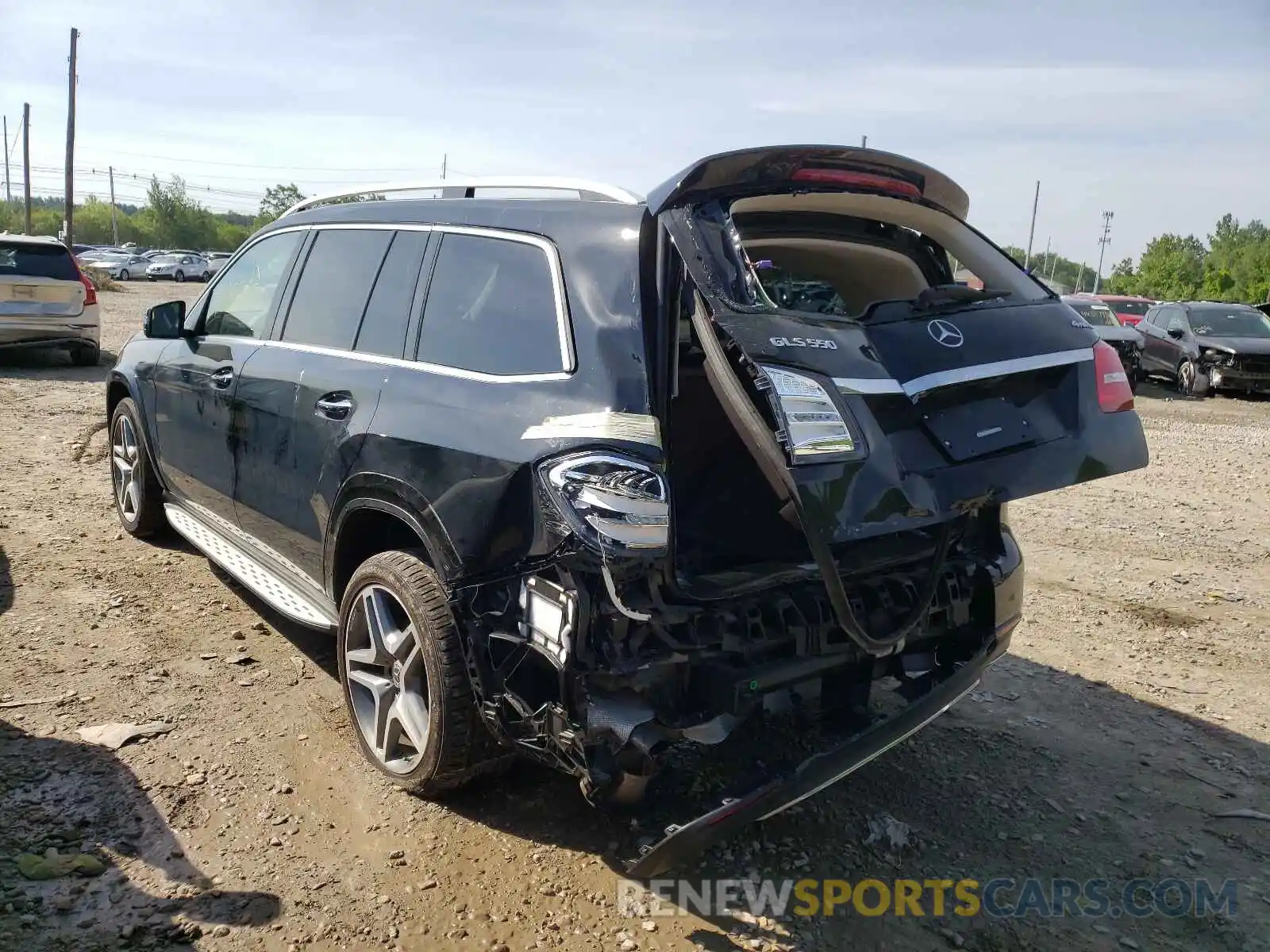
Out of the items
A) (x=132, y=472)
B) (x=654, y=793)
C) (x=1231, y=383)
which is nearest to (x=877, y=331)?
(x=654, y=793)

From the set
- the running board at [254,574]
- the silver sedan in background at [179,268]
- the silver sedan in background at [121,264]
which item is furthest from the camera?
the silver sedan in background at [121,264]

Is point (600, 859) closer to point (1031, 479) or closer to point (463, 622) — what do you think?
point (463, 622)

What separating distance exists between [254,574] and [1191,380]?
16.8m

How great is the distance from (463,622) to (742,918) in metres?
1.14

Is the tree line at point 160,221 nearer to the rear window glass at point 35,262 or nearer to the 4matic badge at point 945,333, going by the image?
the rear window glass at point 35,262

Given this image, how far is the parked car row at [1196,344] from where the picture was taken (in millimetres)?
16047

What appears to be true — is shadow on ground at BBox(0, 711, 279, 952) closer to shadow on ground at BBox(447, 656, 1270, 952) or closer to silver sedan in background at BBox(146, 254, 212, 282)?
shadow on ground at BBox(447, 656, 1270, 952)

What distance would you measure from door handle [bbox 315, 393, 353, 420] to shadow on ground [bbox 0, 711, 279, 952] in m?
1.36

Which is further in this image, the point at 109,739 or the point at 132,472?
the point at 132,472

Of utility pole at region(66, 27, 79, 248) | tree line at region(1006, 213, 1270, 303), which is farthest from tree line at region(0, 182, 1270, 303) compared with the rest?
utility pole at region(66, 27, 79, 248)

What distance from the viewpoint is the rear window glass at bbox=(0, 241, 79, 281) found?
1197 centimetres

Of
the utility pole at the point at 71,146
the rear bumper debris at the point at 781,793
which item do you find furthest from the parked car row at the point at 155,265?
the rear bumper debris at the point at 781,793

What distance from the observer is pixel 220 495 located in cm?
450

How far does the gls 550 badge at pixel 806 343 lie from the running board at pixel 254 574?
2.10 meters
